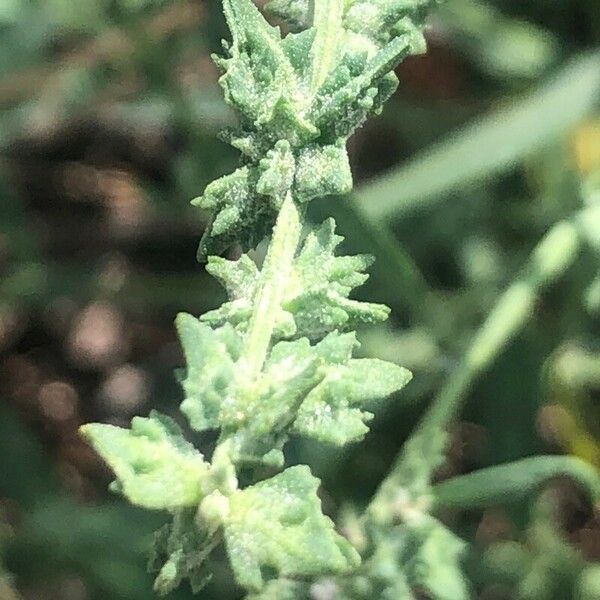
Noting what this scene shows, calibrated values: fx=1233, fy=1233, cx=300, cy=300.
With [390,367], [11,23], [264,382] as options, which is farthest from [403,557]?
[11,23]

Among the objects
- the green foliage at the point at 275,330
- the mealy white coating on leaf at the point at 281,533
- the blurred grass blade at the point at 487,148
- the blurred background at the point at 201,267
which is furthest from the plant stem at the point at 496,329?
the mealy white coating on leaf at the point at 281,533

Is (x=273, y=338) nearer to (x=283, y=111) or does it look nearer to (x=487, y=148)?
(x=283, y=111)

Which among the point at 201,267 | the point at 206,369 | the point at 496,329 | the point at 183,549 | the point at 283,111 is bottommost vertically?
the point at 201,267

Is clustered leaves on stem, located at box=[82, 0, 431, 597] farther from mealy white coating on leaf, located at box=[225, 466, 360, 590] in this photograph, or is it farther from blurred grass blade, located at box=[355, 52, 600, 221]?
blurred grass blade, located at box=[355, 52, 600, 221]

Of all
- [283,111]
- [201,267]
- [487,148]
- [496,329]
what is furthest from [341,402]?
[201,267]

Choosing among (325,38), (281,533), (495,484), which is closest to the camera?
(281,533)

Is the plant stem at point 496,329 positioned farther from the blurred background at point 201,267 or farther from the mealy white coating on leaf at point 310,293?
the mealy white coating on leaf at point 310,293

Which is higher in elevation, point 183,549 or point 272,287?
point 272,287

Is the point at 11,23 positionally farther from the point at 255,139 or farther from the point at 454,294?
the point at 255,139
